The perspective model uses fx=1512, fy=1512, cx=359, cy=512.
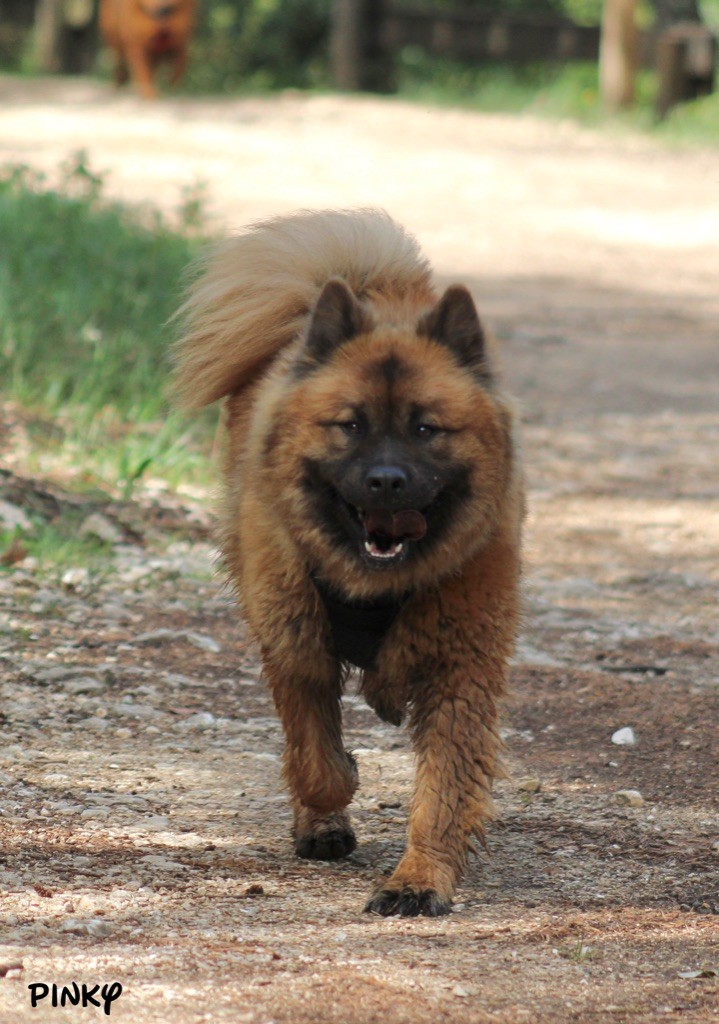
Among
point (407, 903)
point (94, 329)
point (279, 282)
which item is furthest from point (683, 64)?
point (407, 903)

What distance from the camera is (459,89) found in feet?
78.2

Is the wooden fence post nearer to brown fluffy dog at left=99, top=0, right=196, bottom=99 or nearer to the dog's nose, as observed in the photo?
brown fluffy dog at left=99, top=0, right=196, bottom=99

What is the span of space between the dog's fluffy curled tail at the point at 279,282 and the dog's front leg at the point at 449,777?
1.31 meters

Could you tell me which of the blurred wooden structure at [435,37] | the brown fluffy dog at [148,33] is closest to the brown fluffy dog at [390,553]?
the brown fluffy dog at [148,33]

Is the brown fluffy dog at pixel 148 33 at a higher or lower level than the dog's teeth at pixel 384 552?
higher

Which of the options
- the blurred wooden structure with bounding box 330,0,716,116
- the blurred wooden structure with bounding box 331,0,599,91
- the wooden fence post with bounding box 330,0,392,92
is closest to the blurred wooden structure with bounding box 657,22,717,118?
the blurred wooden structure with bounding box 330,0,716,116

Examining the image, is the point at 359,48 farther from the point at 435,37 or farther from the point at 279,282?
the point at 279,282

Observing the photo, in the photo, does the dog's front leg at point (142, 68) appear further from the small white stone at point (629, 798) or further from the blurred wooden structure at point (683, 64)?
the small white stone at point (629, 798)

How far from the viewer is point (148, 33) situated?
20.8 m

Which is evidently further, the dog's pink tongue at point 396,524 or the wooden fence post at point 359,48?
the wooden fence post at point 359,48

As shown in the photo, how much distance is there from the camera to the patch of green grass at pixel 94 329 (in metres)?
8.18

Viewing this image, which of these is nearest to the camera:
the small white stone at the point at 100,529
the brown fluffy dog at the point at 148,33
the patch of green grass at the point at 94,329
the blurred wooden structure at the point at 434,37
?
the small white stone at the point at 100,529

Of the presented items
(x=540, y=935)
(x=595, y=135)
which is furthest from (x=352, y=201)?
(x=540, y=935)

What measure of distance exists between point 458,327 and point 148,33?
700 inches
